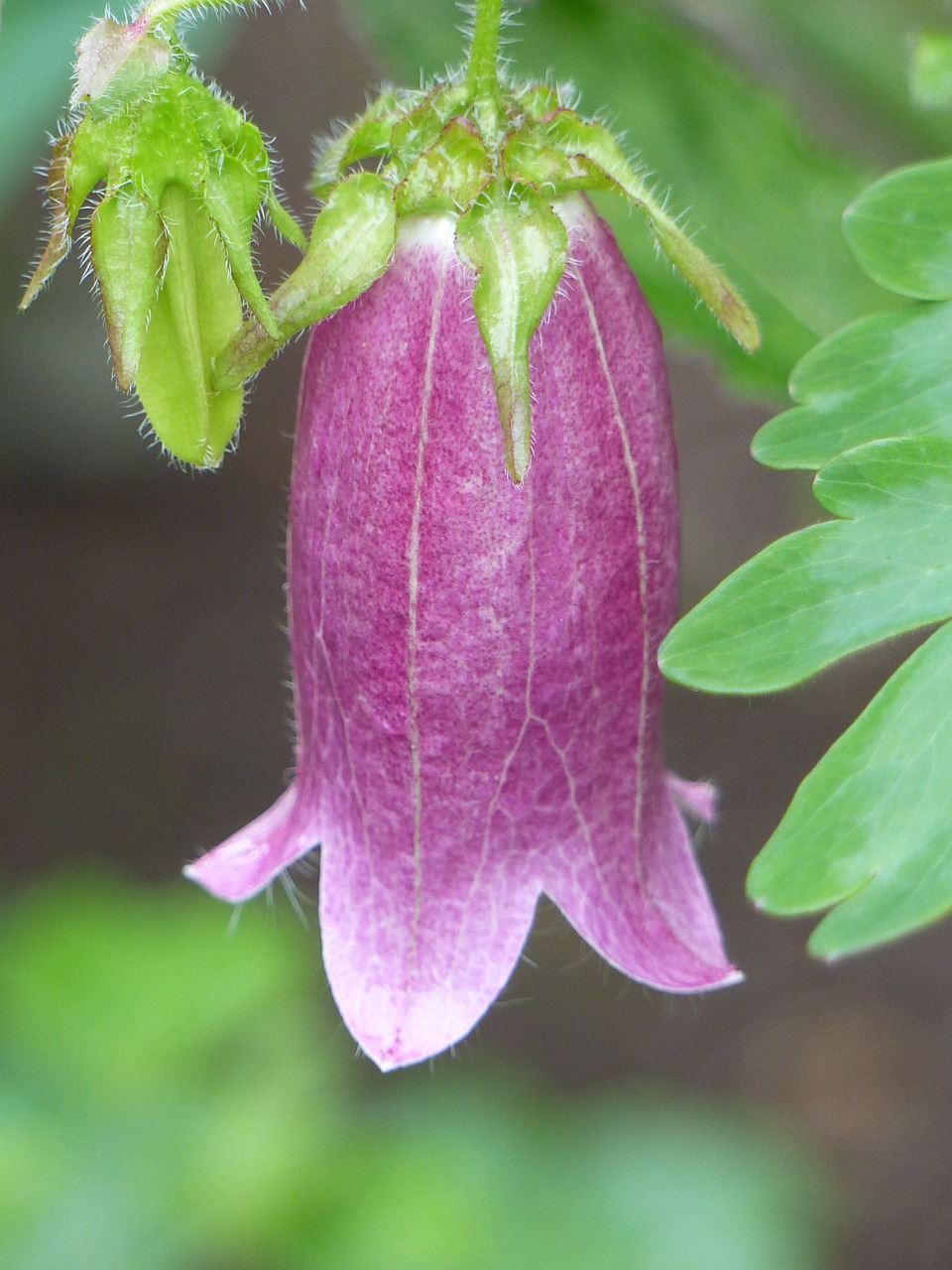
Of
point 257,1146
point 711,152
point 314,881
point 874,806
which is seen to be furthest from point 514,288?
point 257,1146

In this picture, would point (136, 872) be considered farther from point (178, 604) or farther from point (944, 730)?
point (944, 730)

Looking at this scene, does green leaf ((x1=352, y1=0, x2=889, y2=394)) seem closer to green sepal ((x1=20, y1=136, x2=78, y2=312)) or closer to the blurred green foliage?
green sepal ((x1=20, y1=136, x2=78, y2=312))

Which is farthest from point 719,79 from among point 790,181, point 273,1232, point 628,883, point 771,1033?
point 771,1033

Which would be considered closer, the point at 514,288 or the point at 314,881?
the point at 514,288

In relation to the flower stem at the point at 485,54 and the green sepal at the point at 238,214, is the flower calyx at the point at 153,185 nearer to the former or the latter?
the green sepal at the point at 238,214

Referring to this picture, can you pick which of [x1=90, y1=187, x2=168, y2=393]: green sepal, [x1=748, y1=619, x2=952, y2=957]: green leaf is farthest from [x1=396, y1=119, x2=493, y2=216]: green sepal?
[x1=748, y1=619, x2=952, y2=957]: green leaf

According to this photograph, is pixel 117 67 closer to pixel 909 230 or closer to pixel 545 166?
pixel 545 166
